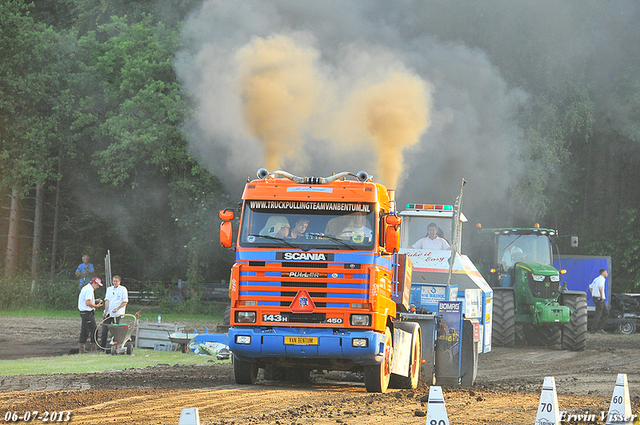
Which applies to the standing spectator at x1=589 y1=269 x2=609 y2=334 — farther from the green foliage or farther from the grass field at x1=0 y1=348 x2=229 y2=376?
the green foliage

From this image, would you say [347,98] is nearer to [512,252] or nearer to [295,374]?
[512,252]

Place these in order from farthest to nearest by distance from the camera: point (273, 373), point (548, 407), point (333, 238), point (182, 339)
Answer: point (182, 339), point (273, 373), point (333, 238), point (548, 407)

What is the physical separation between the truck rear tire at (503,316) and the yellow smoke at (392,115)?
4.34m

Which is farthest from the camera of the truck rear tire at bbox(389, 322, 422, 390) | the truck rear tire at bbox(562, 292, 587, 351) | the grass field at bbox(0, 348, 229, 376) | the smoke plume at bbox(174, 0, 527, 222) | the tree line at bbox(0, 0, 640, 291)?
the tree line at bbox(0, 0, 640, 291)

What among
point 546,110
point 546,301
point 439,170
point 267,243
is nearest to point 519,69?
point 546,110

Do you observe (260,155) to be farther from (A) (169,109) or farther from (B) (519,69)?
(B) (519,69)

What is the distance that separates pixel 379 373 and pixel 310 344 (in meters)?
1.20

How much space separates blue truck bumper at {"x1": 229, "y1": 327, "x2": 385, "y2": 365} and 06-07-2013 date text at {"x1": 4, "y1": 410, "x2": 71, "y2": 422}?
2.93 m

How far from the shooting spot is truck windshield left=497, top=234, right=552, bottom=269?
23516mm

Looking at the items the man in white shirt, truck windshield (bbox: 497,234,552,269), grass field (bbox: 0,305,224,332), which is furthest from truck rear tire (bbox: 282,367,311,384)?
grass field (bbox: 0,305,224,332)

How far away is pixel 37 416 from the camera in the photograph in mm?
8539

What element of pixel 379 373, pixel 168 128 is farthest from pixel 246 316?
pixel 168 128

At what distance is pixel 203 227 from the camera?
31.5 m

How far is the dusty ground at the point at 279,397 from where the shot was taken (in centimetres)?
900
